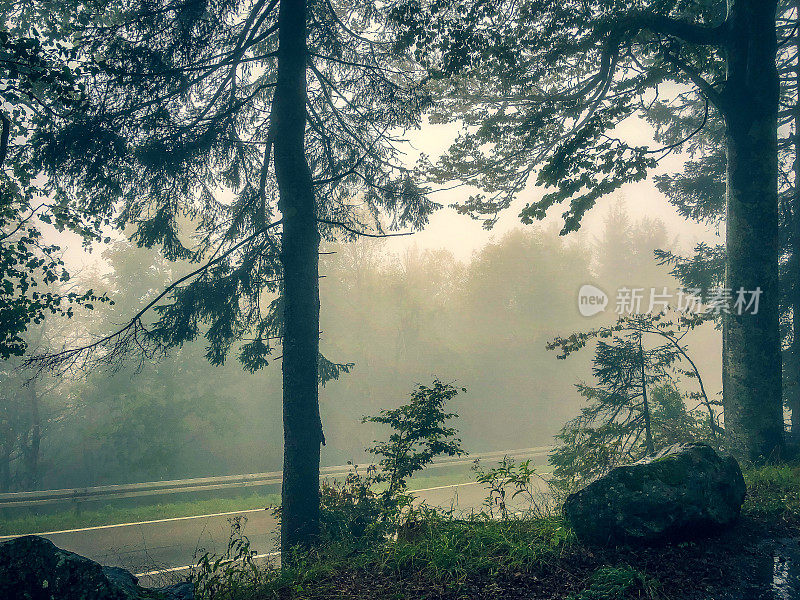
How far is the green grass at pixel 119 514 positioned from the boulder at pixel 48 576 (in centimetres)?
1243

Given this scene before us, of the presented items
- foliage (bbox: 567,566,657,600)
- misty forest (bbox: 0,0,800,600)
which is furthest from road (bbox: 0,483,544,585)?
foliage (bbox: 567,566,657,600)

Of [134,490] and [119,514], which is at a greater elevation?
[134,490]

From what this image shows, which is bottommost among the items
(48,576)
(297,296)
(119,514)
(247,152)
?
(119,514)

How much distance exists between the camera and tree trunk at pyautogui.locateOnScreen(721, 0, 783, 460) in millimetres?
7449

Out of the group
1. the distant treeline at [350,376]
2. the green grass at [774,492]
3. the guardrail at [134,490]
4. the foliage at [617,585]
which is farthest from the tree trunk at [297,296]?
the distant treeline at [350,376]

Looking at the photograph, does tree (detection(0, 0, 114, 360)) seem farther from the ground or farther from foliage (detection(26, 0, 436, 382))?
the ground

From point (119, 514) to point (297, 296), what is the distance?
1256 centimetres

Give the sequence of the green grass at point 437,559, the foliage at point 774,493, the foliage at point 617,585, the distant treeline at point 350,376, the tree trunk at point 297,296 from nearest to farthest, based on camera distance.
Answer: the foliage at point 617,585 < the green grass at point 437,559 < the foliage at point 774,493 < the tree trunk at point 297,296 < the distant treeline at point 350,376

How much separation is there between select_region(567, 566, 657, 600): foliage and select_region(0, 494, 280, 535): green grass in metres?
13.0

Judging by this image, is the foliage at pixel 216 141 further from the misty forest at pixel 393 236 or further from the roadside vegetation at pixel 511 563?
the roadside vegetation at pixel 511 563

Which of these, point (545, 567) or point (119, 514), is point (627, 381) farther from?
point (119, 514)

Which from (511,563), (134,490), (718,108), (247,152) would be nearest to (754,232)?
(718,108)

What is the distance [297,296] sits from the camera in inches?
275

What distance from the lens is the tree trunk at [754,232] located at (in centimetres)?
745
